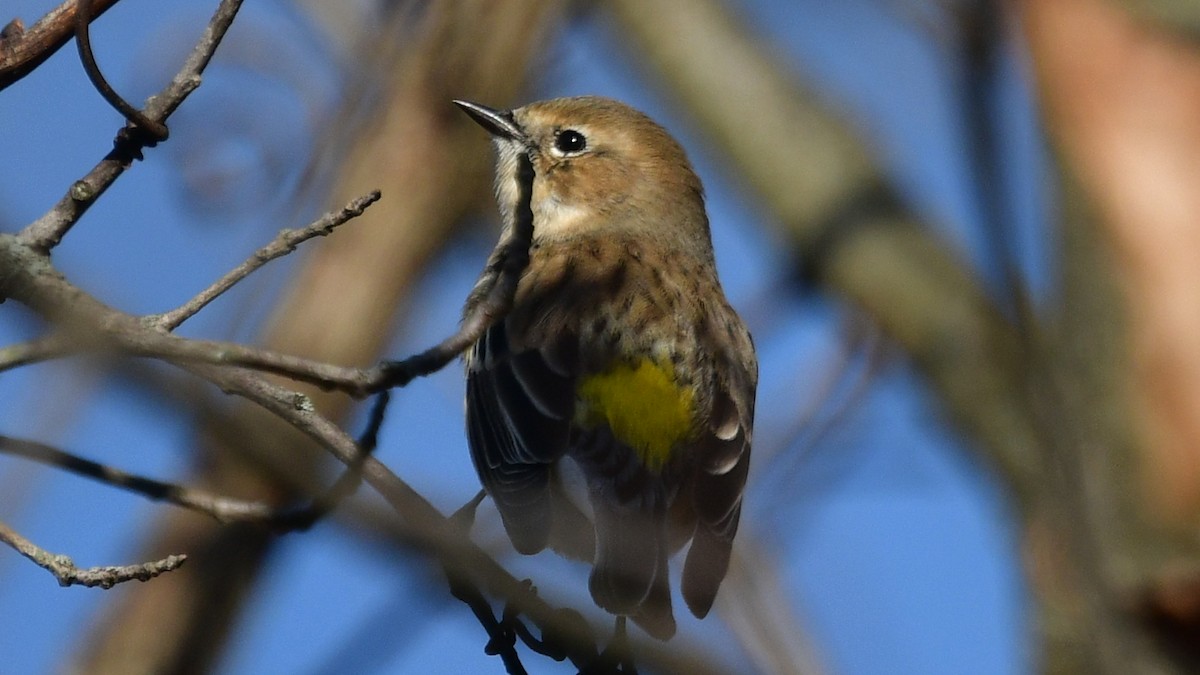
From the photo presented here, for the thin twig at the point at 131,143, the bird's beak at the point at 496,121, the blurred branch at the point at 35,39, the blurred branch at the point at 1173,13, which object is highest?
the blurred branch at the point at 1173,13

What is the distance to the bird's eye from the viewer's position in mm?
6504

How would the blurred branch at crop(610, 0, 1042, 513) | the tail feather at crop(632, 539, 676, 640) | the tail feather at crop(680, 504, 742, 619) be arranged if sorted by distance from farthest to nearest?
the blurred branch at crop(610, 0, 1042, 513) → the tail feather at crop(680, 504, 742, 619) → the tail feather at crop(632, 539, 676, 640)

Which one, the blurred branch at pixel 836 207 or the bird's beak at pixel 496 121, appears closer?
the bird's beak at pixel 496 121

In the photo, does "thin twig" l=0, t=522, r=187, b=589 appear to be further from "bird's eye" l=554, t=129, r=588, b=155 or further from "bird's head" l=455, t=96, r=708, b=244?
"bird's eye" l=554, t=129, r=588, b=155

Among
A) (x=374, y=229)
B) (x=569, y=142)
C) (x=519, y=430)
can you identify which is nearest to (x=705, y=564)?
(x=519, y=430)

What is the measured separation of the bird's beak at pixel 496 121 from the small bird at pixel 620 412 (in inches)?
13.3

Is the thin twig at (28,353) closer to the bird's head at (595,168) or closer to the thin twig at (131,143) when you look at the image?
the thin twig at (131,143)

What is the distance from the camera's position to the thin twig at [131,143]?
117 inches

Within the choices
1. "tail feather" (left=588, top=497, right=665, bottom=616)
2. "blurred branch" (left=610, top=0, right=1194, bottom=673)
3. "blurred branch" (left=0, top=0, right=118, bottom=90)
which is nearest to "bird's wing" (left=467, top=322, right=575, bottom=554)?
"tail feather" (left=588, top=497, right=665, bottom=616)

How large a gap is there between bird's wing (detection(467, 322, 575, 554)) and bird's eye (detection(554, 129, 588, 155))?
148 cm

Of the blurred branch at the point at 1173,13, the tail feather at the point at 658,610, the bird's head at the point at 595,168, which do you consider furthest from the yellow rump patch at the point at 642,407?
the blurred branch at the point at 1173,13

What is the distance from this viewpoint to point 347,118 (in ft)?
25.1

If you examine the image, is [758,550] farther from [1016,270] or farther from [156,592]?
[156,592]

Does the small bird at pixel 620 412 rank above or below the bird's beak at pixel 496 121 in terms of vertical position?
below
